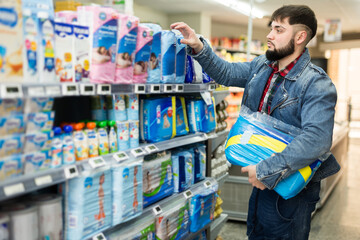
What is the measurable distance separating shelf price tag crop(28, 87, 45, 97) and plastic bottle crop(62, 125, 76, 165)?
0.30 metres

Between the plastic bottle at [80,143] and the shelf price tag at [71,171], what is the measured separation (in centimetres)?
11

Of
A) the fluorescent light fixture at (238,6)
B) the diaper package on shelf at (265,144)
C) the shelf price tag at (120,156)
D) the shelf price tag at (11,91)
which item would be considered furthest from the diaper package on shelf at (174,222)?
the fluorescent light fixture at (238,6)

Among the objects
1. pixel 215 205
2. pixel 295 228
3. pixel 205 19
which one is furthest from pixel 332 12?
pixel 295 228

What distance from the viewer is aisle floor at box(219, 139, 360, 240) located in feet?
13.5

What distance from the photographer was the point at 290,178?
78.3 inches

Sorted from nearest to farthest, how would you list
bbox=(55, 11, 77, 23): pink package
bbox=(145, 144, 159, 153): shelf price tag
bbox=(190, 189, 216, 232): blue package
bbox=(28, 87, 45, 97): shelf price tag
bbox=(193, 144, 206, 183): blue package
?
bbox=(28, 87, 45, 97): shelf price tag → bbox=(55, 11, 77, 23): pink package → bbox=(145, 144, 159, 153): shelf price tag → bbox=(190, 189, 216, 232): blue package → bbox=(193, 144, 206, 183): blue package

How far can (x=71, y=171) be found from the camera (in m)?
1.79

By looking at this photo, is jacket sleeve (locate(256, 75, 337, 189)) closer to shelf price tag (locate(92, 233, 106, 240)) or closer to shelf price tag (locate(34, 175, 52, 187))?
shelf price tag (locate(92, 233, 106, 240))

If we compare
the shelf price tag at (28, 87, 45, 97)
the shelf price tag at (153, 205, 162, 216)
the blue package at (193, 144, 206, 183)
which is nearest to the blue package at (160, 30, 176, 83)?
the blue package at (193, 144, 206, 183)

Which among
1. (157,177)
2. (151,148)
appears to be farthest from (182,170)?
(151,148)

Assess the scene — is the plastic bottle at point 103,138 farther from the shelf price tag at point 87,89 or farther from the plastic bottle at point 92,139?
the shelf price tag at point 87,89

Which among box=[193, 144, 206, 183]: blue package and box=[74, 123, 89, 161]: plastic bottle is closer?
box=[74, 123, 89, 161]: plastic bottle

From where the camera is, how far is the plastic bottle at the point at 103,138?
2037mm

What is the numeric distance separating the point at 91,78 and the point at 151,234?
1.20 meters
